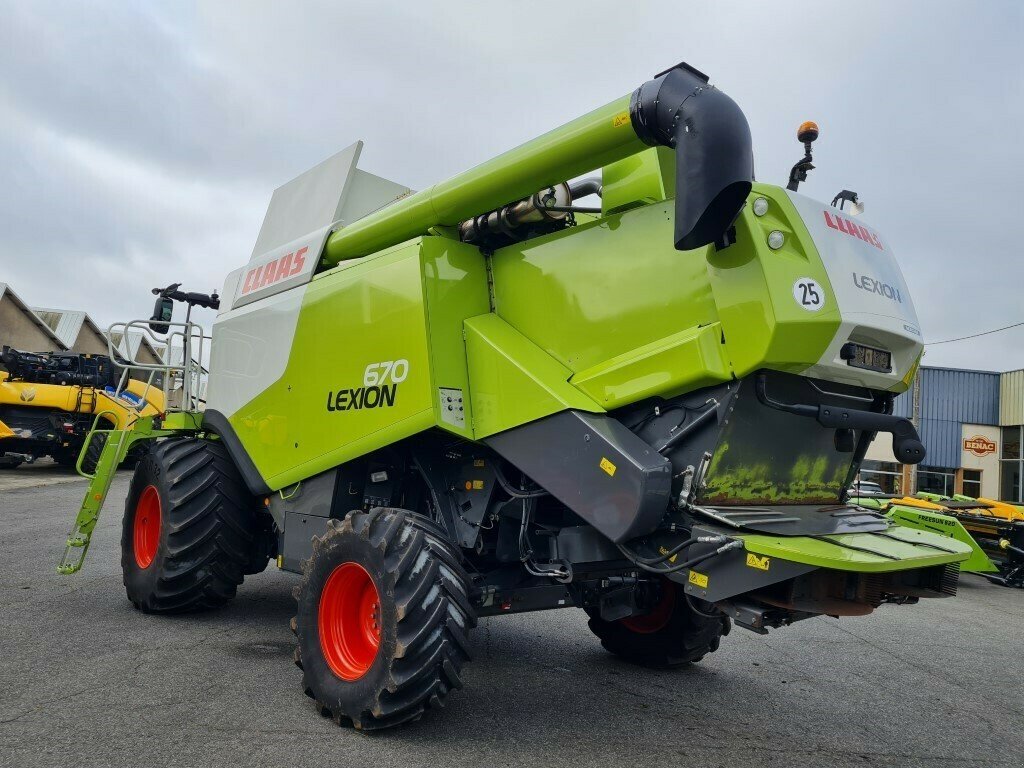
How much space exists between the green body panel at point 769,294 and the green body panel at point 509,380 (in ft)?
2.67

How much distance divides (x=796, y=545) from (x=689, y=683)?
2258 mm

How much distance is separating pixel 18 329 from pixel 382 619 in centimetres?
3618

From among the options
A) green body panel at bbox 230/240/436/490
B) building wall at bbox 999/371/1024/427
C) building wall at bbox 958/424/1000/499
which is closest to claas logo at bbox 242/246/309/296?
green body panel at bbox 230/240/436/490

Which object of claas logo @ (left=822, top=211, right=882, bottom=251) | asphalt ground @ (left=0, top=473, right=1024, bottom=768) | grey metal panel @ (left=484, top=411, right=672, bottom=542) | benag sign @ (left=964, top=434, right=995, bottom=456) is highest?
benag sign @ (left=964, top=434, right=995, bottom=456)

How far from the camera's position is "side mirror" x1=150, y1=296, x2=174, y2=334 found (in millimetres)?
6469

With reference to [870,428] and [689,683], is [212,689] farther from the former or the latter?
[870,428]

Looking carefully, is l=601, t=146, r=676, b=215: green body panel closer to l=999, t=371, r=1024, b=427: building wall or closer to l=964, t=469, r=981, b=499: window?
l=999, t=371, r=1024, b=427: building wall

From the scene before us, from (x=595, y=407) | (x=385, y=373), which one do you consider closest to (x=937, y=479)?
(x=595, y=407)

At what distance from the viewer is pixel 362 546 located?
154 inches

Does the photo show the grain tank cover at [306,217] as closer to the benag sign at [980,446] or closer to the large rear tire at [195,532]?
the large rear tire at [195,532]

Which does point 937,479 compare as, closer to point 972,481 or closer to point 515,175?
point 972,481

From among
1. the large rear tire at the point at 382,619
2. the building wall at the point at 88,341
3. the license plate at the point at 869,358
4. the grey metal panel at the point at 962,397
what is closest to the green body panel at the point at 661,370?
the license plate at the point at 869,358

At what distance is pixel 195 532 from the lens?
18.7 feet

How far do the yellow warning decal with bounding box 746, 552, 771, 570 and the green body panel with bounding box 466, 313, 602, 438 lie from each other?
3.35 feet
